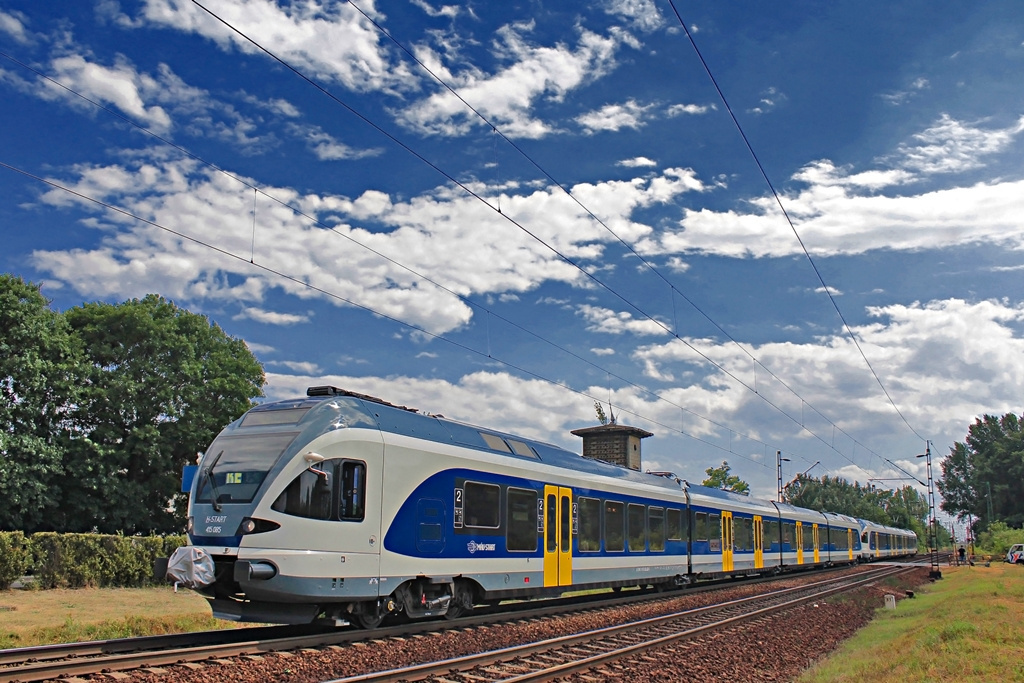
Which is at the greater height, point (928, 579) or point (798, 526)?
point (798, 526)

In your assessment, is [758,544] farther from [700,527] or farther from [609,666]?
[609,666]

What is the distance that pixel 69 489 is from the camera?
33.8 meters

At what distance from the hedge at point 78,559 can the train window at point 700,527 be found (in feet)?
55.4

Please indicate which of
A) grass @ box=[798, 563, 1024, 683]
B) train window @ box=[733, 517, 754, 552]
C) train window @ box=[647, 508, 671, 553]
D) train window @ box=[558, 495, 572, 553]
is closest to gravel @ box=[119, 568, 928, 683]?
grass @ box=[798, 563, 1024, 683]

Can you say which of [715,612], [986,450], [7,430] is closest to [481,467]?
[715,612]

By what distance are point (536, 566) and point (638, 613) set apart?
251cm

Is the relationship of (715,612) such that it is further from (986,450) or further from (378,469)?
(986,450)

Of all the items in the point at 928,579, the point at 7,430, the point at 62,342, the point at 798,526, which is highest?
the point at 62,342

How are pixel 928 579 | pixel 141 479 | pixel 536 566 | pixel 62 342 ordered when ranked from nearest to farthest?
1. pixel 536 566
2. pixel 62 342
3. pixel 141 479
4. pixel 928 579

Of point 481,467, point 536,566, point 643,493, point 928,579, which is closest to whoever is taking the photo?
point 481,467

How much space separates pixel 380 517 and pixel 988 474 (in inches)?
3914

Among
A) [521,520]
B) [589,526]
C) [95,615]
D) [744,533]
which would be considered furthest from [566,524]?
[744,533]

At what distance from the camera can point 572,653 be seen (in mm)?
12453

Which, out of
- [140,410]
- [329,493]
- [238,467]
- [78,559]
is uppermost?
[140,410]
